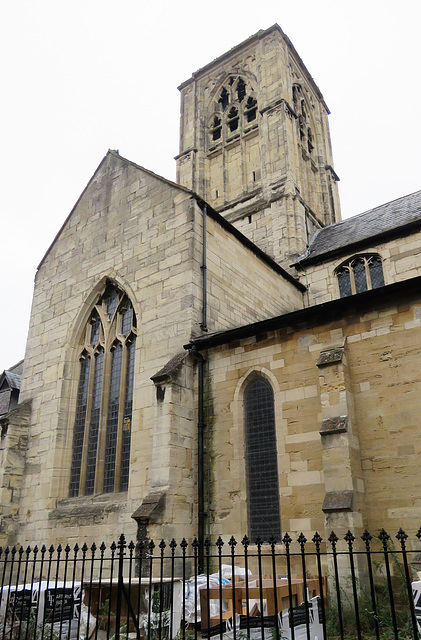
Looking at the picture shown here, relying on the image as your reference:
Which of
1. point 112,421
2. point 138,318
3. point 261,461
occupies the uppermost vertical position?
point 138,318

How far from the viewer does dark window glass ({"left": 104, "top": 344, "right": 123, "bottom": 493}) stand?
14.1 metres

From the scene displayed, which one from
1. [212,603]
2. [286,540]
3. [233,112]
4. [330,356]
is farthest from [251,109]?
[286,540]

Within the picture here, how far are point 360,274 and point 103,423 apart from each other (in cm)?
1143

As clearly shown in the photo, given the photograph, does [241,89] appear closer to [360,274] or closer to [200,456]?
Answer: [360,274]

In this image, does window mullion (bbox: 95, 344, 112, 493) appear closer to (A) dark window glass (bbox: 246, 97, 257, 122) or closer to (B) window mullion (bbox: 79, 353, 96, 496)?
(B) window mullion (bbox: 79, 353, 96, 496)

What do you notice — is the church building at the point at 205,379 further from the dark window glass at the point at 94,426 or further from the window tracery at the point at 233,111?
the window tracery at the point at 233,111

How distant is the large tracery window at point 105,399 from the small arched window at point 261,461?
3.58 meters

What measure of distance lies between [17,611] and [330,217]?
25.2m

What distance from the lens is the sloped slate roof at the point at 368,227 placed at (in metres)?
19.9

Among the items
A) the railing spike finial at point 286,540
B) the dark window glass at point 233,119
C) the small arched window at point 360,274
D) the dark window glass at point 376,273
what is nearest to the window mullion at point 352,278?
the small arched window at point 360,274

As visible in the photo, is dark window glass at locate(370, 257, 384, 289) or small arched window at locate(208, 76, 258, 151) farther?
small arched window at locate(208, 76, 258, 151)

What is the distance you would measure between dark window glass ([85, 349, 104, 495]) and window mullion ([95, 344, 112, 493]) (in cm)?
30

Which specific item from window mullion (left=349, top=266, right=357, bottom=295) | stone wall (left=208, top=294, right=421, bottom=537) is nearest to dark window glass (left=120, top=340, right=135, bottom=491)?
stone wall (left=208, top=294, right=421, bottom=537)

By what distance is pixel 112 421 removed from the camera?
1465 cm
